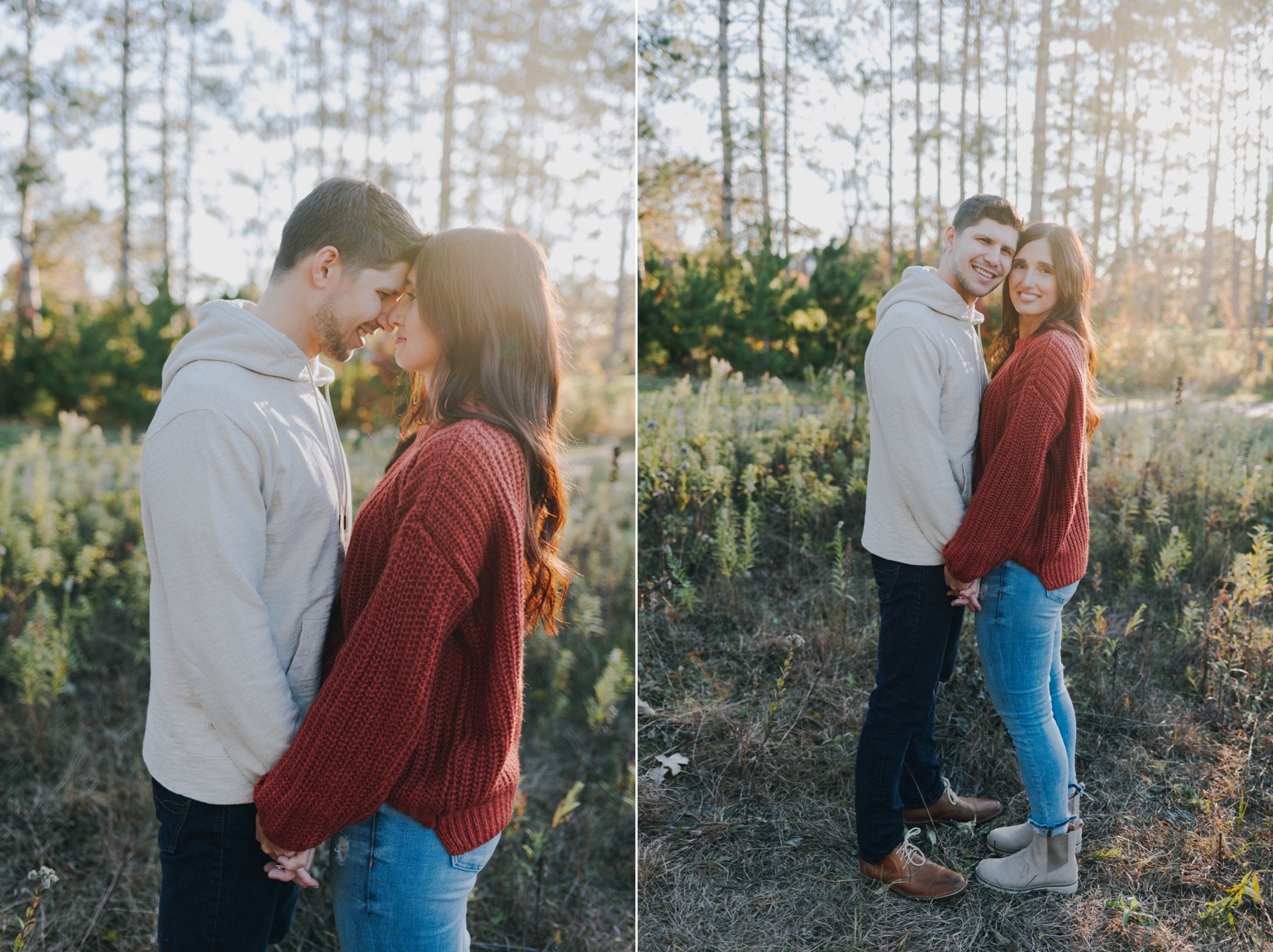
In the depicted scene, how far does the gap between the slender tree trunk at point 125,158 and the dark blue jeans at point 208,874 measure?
5.29 metres

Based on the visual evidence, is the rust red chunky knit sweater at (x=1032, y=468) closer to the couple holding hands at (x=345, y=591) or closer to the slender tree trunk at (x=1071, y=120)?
the slender tree trunk at (x=1071, y=120)

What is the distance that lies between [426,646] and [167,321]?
5.30 meters

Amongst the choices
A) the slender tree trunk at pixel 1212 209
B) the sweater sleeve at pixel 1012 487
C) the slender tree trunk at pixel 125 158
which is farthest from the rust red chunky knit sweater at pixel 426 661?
the slender tree trunk at pixel 125 158

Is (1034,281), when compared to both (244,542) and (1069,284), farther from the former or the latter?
(244,542)

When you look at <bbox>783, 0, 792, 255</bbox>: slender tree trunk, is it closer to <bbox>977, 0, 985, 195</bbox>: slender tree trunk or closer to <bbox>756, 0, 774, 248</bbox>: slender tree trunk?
<bbox>756, 0, 774, 248</bbox>: slender tree trunk

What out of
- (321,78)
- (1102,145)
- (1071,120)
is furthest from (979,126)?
(321,78)

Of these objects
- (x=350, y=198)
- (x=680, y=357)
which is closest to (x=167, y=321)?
(x=680, y=357)

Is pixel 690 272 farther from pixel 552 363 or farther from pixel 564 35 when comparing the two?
pixel 564 35

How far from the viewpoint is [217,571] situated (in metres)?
1.37

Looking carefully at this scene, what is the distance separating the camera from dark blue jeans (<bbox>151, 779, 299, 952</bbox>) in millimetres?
1457

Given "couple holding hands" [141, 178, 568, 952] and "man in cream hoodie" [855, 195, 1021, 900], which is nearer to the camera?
"couple holding hands" [141, 178, 568, 952]

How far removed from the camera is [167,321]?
572 cm

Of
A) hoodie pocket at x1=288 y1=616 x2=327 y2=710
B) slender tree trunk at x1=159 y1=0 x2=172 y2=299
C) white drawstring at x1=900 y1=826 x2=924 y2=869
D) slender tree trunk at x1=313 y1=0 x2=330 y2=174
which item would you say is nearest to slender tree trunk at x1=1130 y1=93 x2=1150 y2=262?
white drawstring at x1=900 y1=826 x2=924 y2=869

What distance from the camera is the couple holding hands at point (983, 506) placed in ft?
7.40
